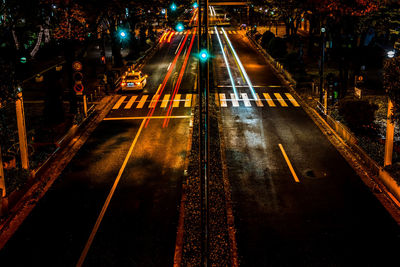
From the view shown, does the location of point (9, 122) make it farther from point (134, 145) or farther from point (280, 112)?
point (280, 112)

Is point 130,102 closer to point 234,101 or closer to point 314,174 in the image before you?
point 234,101

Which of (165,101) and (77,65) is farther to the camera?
(165,101)

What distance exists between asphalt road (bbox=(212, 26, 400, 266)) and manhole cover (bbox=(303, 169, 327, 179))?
0.11 feet

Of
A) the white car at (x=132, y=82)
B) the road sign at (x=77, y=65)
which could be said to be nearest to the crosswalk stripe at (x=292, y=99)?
the white car at (x=132, y=82)

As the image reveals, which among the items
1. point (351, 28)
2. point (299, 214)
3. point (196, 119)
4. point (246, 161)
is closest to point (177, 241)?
point (299, 214)

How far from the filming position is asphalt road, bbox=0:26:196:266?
441 inches

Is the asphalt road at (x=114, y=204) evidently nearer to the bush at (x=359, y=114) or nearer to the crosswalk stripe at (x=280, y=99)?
the crosswalk stripe at (x=280, y=99)

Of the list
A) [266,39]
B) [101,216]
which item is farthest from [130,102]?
[266,39]

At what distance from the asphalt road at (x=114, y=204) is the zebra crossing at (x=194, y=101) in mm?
3766

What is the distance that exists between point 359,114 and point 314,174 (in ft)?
19.8

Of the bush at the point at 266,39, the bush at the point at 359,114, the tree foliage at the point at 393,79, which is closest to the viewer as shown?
the tree foliage at the point at 393,79

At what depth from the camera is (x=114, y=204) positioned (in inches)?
559

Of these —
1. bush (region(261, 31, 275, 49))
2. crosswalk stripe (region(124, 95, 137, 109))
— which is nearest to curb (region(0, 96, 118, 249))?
crosswalk stripe (region(124, 95, 137, 109))

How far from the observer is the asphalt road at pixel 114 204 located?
1121cm
